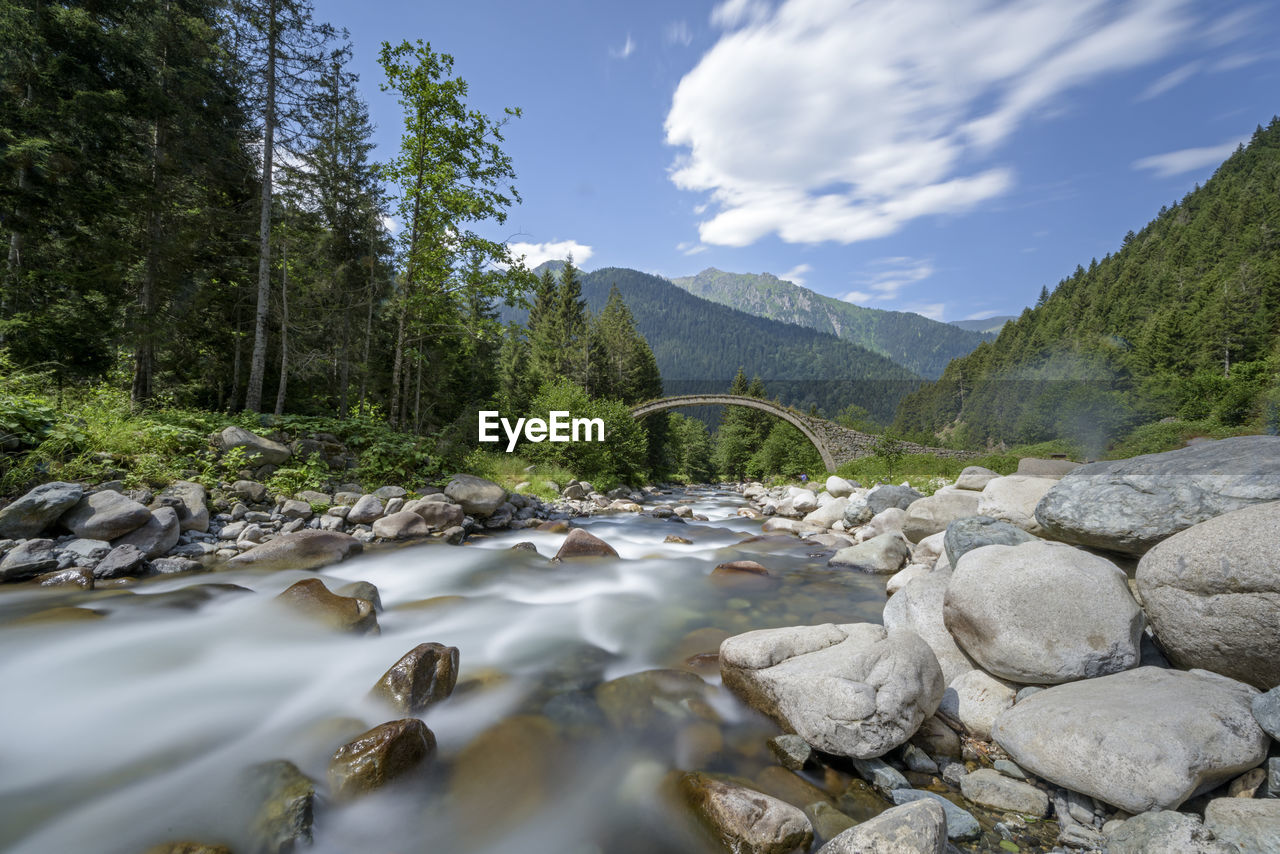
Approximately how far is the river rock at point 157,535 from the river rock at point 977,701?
415 inches

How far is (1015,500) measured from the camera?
6.88 metres

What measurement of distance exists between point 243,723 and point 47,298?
14.1 metres

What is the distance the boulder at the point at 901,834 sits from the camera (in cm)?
244

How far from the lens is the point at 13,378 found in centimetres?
854

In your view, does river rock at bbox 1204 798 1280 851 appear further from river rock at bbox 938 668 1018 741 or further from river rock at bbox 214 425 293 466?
river rock at bbox 214 425 293 466

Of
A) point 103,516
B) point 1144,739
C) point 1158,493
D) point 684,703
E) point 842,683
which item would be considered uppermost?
point 1158,493

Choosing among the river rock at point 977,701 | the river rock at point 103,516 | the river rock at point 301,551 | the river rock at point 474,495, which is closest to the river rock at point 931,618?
the river rock at point 977,701

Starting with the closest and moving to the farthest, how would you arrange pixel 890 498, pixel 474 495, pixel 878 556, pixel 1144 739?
pixel 1144 739 → pixel 878 556 → pixel 474 495 → pixel 890 498

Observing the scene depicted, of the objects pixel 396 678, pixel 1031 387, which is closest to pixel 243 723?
pixel 396 678

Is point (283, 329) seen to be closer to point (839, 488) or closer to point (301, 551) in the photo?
point (301, 551)

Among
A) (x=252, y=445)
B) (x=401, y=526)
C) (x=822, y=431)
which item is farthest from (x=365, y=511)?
(x=822, y=431)

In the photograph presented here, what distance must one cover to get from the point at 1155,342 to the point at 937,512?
5822 centimetres

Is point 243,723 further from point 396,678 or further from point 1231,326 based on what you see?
point 1231,326

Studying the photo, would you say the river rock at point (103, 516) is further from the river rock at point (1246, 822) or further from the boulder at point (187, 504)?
the river rock at point (1246, 822)
